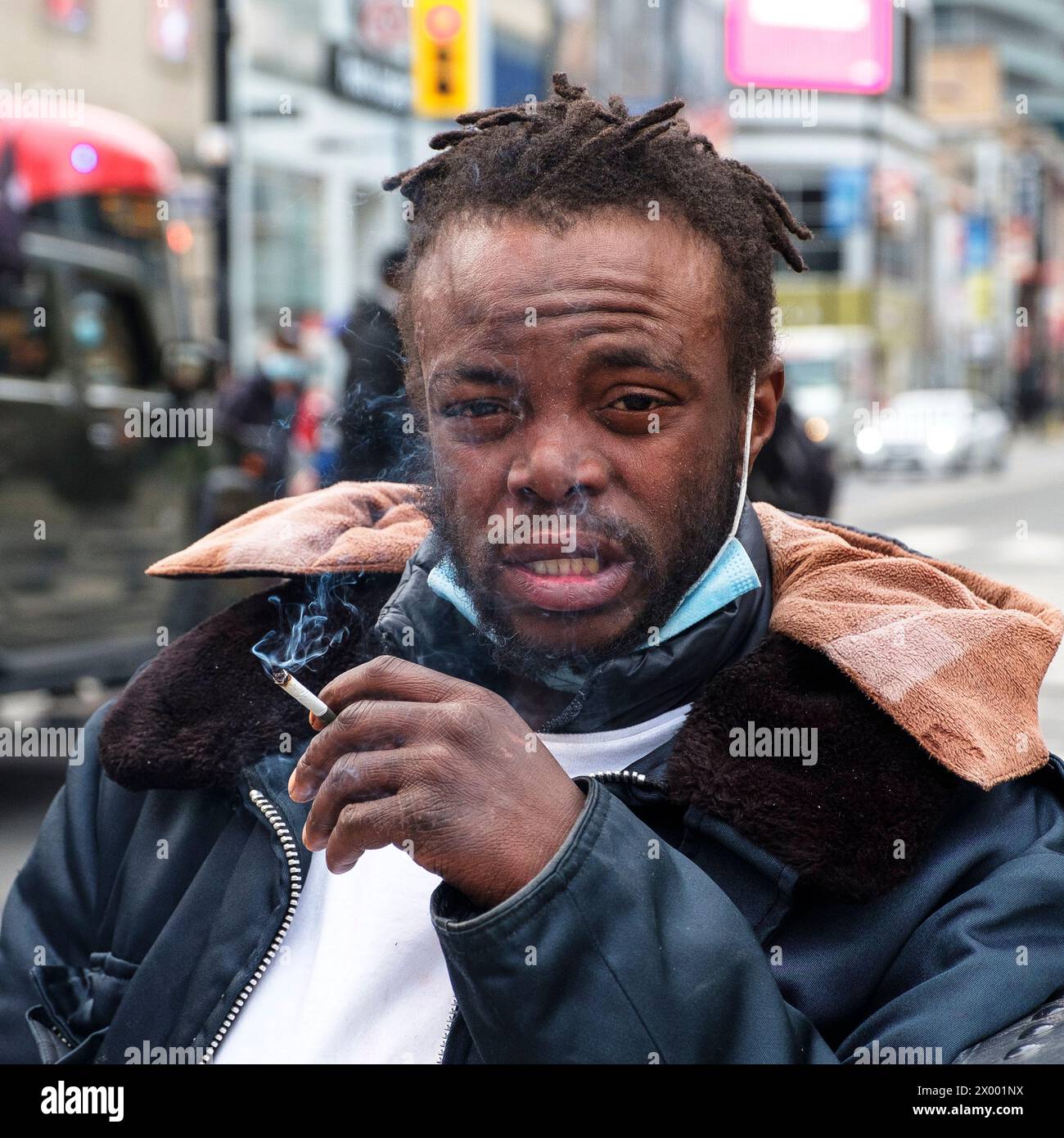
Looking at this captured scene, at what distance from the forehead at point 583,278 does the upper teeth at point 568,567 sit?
22 centimetres

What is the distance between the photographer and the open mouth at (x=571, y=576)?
1.52 meters

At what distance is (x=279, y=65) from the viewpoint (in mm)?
23125

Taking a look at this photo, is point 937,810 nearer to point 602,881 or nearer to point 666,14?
point 602,881

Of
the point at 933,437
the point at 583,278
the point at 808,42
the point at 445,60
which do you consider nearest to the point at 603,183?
the point at 583,278

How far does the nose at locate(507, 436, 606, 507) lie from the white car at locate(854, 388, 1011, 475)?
27929 millimetres

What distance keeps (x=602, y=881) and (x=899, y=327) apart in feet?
152

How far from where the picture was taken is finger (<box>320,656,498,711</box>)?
135 cm

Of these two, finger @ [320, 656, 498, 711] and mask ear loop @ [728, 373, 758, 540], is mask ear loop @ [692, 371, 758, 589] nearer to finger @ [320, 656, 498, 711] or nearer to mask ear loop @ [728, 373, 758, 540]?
mask ear loop @ [728, 373, 758, 540]

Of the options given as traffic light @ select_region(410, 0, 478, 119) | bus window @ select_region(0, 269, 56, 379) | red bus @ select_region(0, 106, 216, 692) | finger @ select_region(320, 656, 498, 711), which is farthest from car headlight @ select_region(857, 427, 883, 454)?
finger @ select_region(320, 656, 498, 711)

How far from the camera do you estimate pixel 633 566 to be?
154 centimetres

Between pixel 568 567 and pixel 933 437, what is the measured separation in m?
28.5

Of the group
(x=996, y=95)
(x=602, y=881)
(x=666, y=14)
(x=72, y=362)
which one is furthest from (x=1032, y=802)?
(x=996, y=95)

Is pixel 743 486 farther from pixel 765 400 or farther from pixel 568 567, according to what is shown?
pixel 568 567

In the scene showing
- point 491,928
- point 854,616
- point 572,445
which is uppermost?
point 572,445
